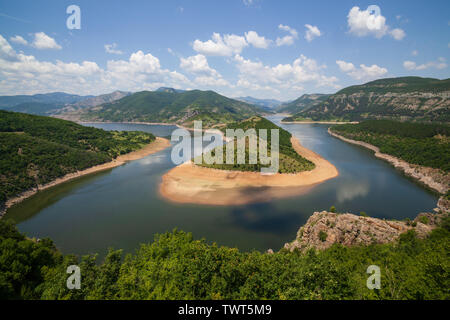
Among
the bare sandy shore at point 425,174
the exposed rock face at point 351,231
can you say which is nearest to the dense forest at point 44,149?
the exposed rock face at point 351,231

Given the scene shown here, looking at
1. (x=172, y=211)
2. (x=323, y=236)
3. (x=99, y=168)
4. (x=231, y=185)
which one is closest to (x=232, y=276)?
(x=323, y=236)

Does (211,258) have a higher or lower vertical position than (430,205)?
higher

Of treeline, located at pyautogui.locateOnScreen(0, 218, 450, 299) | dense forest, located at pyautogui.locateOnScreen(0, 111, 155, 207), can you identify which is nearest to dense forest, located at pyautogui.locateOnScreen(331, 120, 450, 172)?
treeline, located at pyautogui.locateOnScreen(0, 218, 450, 299)

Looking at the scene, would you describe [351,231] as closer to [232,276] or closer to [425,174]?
[232,276]

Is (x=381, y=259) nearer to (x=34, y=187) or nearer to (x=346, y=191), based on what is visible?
(x=346, y=191)

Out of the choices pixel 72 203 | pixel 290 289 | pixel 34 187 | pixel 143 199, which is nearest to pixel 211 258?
pixel 290 289
